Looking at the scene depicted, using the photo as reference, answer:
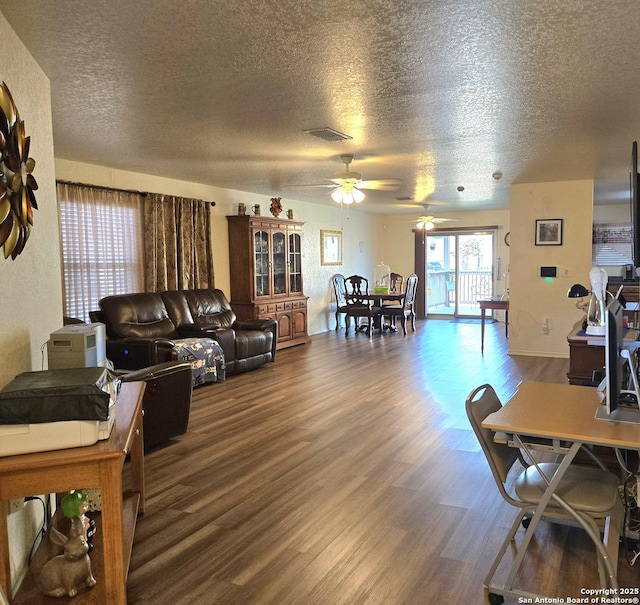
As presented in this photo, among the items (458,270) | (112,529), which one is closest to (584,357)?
(112,529)

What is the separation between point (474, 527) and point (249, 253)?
562 centimetres

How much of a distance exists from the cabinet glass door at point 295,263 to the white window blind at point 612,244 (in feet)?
19.3

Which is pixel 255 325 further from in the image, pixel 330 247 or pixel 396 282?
pixel 396 282

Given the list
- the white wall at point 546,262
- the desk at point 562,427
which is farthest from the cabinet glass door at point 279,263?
the desk at point 562,427

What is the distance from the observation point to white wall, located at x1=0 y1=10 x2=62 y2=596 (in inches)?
84.0

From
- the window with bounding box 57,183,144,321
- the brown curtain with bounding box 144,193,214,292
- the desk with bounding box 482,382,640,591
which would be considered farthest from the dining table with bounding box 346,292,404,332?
the desk with bounding box 482,382,640,591

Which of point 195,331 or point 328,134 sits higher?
point 328,134

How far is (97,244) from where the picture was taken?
5.86m

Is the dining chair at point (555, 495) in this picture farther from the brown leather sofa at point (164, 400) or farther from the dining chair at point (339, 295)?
the dining chair at point (339, 295)

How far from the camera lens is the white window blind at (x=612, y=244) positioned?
10.3 m

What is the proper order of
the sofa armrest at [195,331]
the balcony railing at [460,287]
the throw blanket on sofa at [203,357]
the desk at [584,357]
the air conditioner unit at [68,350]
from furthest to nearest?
the balcony railing at [460,287]
the sofa armrest at [195,331]
the throw blanket on sofa at [203,357]
the desk at [584,357]
the air conditioner unit at [68,350]

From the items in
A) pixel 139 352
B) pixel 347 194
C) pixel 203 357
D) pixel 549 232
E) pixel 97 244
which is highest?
pixel 347 194

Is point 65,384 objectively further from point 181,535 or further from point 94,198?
point 94,198

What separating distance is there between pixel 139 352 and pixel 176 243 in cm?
185
